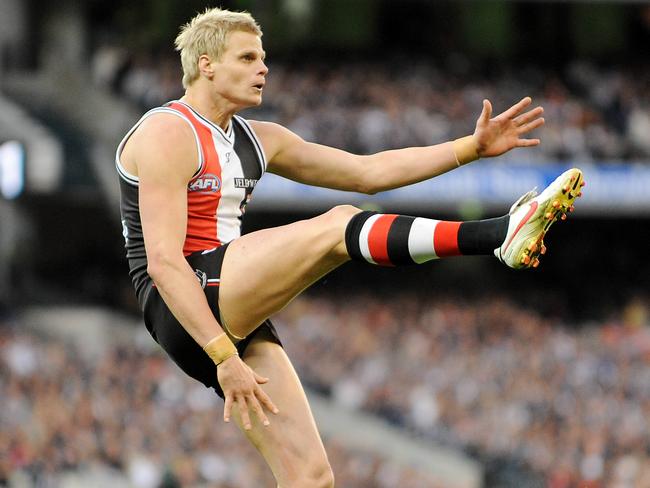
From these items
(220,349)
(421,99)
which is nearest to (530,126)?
(220,349)

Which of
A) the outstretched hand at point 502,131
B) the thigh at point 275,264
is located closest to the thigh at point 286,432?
the thigh at point 275,264

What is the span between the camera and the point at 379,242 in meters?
4.72

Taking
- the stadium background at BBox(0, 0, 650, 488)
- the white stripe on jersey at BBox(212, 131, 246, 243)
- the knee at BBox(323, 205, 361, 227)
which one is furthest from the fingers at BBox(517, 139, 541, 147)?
the stadium background at BBox(0, 0, 650, 488)

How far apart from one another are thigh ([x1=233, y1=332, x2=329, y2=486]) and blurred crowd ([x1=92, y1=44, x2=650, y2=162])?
1347 cm

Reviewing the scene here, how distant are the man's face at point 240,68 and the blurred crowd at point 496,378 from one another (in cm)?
967

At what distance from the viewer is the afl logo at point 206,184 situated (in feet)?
17.0

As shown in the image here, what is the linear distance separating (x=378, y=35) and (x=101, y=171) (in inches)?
281

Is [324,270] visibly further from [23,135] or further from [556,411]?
[23,135]

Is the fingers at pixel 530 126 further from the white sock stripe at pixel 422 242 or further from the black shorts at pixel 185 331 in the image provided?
the black shorts at pixel 185 331

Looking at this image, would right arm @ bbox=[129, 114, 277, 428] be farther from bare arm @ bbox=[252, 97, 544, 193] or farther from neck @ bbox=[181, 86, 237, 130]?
bare arm @ bbox=[252, 97, 544, 193]

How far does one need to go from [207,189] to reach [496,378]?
12.0m

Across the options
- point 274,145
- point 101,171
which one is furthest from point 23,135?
point 274,145

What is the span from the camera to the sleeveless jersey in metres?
5.18

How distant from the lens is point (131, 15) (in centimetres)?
2203
